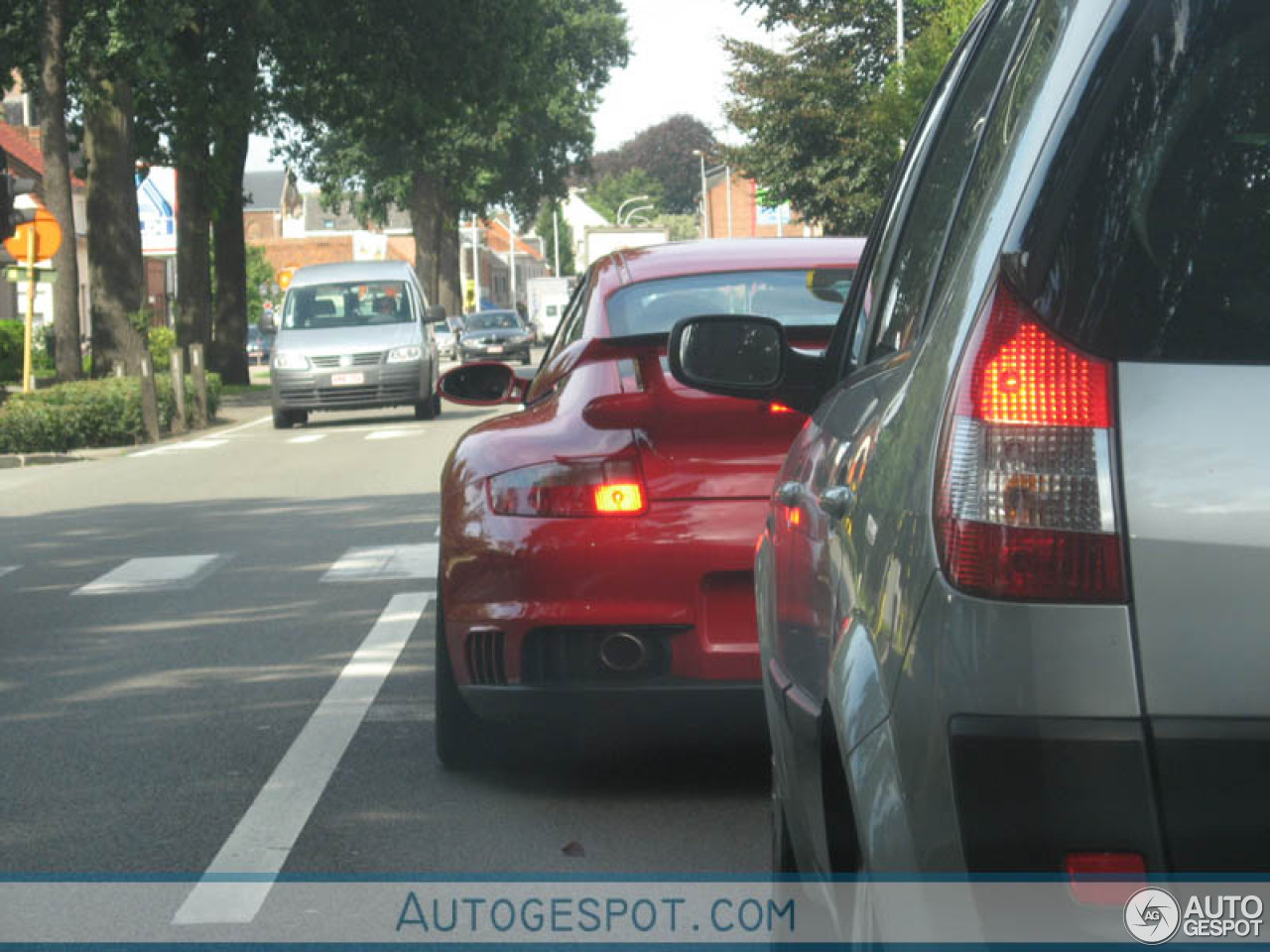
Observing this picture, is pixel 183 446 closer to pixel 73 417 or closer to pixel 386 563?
pixel 73 417

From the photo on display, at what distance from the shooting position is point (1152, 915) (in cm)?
203

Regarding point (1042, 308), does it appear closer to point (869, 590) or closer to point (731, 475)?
point (869, 590)

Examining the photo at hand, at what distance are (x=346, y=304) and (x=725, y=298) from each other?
82.7 ft

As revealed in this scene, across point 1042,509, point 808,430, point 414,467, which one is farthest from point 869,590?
point 414,467

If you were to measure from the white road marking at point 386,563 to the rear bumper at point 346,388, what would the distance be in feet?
53.4

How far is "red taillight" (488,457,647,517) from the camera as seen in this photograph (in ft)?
18.4

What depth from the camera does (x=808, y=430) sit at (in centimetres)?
373

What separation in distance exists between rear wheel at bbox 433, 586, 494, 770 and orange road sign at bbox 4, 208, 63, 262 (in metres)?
23.5

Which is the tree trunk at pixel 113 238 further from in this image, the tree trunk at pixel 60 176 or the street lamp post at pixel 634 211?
the street lamp post at pixel 634 211

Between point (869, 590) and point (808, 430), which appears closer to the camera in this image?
point (869, 590)

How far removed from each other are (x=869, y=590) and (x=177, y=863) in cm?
328

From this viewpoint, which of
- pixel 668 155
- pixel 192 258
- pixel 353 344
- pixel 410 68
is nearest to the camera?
pixel 353 344

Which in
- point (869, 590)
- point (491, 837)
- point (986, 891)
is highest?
point (869, 590)

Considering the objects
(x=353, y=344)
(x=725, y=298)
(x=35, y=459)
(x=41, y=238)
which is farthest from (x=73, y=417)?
(x=725, y=298)
